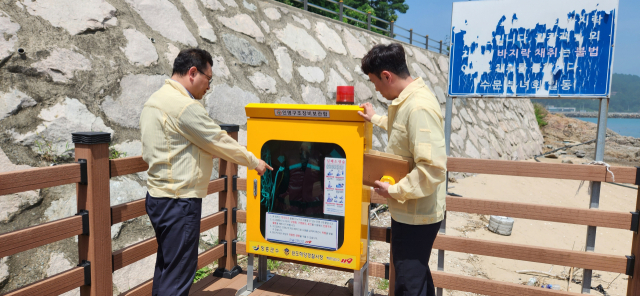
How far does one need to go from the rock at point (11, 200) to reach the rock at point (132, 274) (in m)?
0.89

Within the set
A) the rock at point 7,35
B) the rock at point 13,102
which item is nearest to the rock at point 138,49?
the rock at point 7,35

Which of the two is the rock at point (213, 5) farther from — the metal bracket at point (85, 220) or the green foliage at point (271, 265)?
the metal bracket at point (85, 220)

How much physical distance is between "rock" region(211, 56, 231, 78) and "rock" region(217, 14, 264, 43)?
2.24ft

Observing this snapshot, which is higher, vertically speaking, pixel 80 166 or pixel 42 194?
pixel 80 166

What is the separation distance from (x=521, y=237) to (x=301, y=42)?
4606mm

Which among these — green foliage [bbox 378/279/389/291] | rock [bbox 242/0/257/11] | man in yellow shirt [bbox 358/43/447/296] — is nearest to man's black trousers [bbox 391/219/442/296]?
man in yellow shirt [bbox 358/43/447/296]

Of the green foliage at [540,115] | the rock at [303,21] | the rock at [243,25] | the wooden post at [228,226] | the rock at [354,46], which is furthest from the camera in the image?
the green foliage at [540,115]

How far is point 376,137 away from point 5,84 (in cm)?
565

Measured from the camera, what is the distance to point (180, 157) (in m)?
2.41

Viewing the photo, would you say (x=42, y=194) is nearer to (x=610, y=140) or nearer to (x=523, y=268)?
(x=523, y=268)

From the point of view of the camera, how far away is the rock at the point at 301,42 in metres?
6.60

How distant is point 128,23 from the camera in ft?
14.5

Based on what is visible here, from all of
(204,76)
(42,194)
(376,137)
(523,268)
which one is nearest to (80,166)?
(204,76)

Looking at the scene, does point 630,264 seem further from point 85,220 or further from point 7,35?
point 7,35
